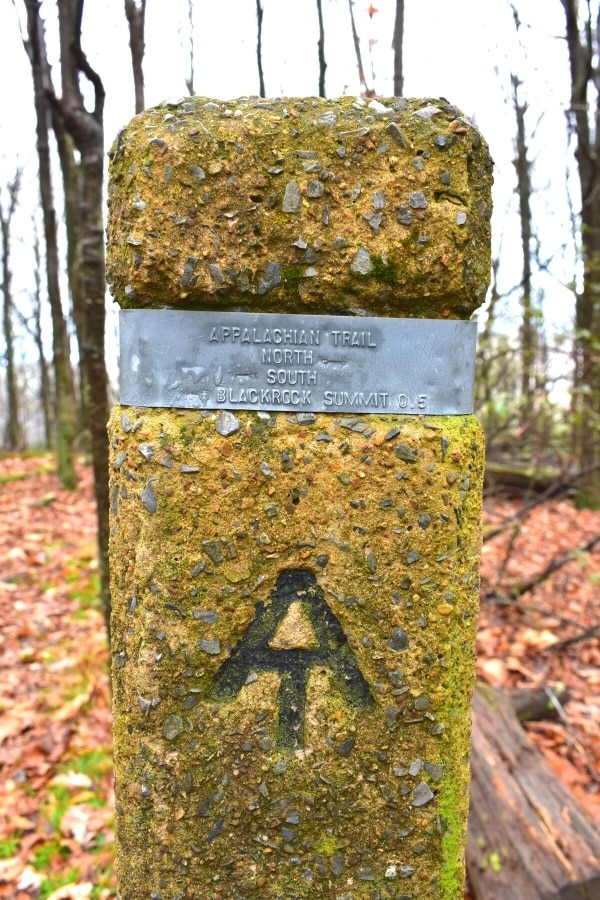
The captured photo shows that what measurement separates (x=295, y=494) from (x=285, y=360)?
12.7 inches

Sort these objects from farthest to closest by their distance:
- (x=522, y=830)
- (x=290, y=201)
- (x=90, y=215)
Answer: (x=90, y=215), (x=522, y=830), (x=290, y=201)

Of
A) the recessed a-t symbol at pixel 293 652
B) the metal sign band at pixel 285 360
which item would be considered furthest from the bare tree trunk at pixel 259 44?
the recessed a-t symbol at pixel 293 652

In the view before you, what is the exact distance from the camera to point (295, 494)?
5.33 ft

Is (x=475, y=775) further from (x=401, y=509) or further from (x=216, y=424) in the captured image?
(x=216, y=424)

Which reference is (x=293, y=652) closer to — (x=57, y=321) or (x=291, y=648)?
(x=291, y=648)

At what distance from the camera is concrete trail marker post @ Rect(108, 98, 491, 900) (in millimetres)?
1545

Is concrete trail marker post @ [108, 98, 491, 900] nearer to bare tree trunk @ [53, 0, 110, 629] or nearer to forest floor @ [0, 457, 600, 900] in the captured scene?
forest floor @ [0, 457, 600, 900]

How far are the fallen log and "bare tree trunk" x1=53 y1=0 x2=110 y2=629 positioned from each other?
198cm

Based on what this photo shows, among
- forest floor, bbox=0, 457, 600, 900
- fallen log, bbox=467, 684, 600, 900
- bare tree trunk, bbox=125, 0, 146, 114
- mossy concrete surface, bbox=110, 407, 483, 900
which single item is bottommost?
forest floor, bbox=0, 457, 600, 900

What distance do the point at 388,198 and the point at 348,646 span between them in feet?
3.55

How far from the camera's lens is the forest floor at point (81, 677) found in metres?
2.83

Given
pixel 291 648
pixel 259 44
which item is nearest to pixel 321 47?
pixel 259 44

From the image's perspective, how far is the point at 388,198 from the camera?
1.55 meters

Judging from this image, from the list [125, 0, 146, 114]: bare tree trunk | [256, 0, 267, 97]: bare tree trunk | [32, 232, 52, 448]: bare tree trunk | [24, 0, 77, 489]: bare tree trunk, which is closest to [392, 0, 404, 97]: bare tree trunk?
[256, 0, 267, 97]: bare tree trunk
